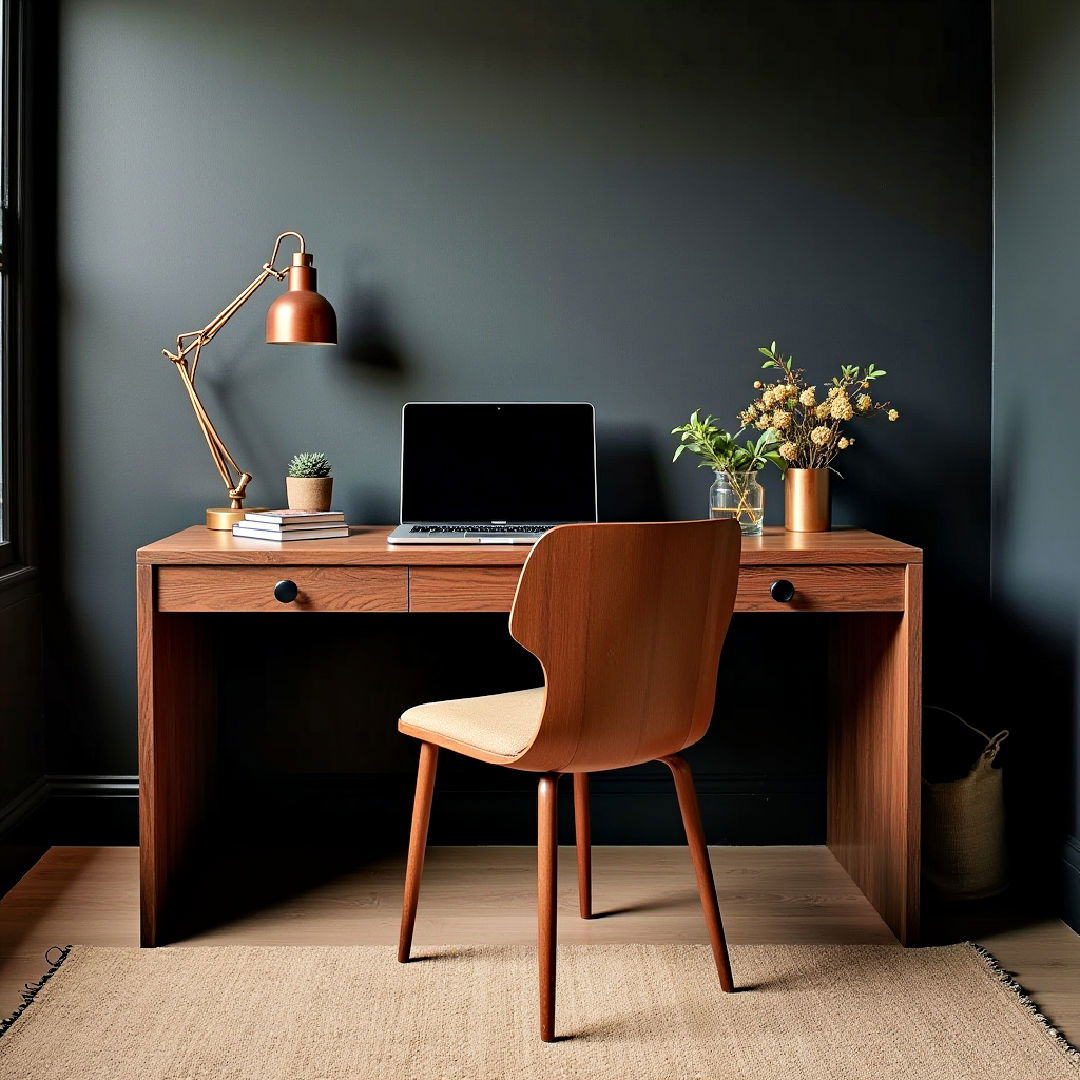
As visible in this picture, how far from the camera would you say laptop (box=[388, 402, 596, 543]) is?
242 cm

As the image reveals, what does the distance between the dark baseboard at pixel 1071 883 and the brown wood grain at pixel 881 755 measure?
34 centimetres

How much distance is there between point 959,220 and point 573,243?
0.88 metres

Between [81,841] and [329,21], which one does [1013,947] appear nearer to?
[81,841]

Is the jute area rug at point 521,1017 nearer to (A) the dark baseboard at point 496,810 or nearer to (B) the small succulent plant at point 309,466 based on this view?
(A) the dark baseboard at point 496,810

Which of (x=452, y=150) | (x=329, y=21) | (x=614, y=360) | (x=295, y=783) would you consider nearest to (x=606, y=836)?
(x=295, y=783)

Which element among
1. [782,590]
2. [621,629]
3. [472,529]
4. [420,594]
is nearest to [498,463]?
[472,529]

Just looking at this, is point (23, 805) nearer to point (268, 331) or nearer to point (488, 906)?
point (488, 906)

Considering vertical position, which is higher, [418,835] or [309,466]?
[309,466]

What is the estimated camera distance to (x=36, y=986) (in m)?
1.90

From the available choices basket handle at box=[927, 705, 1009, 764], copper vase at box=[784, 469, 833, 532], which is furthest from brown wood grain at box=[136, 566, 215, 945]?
basket handle at box=[927, 705, 1009, 764]

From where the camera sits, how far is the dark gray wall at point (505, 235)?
253 centimetres

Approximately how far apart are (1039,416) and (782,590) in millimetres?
751

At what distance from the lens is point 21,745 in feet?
8.05

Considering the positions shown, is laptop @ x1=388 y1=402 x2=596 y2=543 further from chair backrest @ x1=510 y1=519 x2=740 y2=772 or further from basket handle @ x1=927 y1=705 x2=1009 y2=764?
basket handle @ x1=927 y1=705 x2=1009 y2=764
